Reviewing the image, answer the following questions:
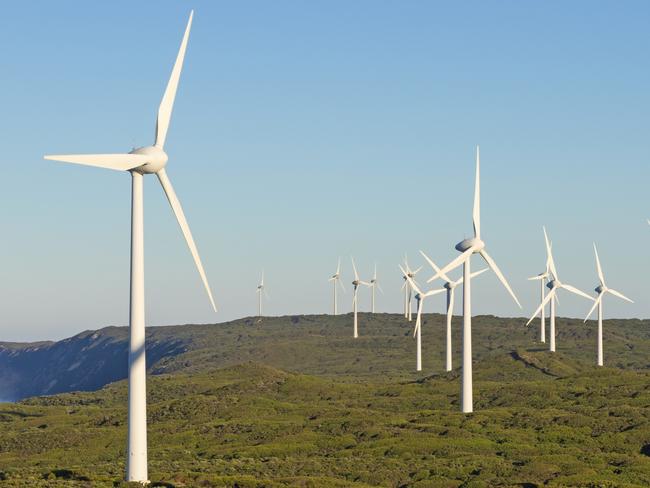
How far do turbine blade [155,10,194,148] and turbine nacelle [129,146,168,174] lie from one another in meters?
1.85

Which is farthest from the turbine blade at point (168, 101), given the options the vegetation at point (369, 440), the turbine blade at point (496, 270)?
the turbine blade at point (496, 270)

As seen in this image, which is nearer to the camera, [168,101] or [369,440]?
[168,101]

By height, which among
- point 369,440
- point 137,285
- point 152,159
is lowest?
point 369,440

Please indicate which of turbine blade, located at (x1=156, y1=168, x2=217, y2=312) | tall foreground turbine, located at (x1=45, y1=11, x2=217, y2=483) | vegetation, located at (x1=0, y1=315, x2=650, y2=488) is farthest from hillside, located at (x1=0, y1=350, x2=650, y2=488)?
turbine blade, located at (x1=156, y1=168, x2=217, y2=312)

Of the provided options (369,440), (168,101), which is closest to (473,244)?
(369,440)

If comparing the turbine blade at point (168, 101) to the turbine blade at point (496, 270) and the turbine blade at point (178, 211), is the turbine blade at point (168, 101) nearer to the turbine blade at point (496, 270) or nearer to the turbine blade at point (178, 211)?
the turbine blade at point (178, 211)

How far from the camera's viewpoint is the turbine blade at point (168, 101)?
80312 millimetres

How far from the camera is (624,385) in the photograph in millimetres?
179875

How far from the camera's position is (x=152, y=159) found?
76688mm

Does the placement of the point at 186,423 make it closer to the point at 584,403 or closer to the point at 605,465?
the point at 584,403

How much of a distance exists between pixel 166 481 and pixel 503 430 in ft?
203

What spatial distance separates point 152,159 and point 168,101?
303 inches

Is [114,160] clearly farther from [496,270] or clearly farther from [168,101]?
[496,270]

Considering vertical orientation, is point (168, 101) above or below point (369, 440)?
above
